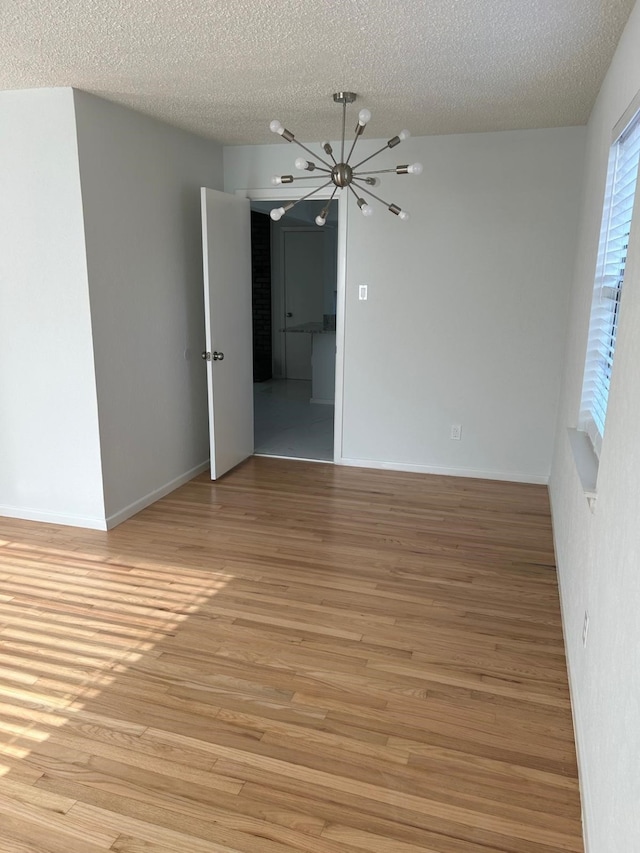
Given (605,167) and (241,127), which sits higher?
(241,127)

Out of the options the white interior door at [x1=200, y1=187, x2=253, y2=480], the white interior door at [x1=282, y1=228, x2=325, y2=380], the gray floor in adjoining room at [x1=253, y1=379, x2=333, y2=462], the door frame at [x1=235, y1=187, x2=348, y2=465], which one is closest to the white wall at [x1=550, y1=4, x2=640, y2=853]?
the door frame at [x1=235, y1=187, x2=348, y2=465]

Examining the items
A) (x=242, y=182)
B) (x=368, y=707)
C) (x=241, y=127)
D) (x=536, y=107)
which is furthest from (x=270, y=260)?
(x=368, y=707)

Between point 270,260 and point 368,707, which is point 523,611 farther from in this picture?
point 270,260

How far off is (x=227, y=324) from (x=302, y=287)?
4.36 m

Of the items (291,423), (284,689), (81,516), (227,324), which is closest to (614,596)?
(284,689)

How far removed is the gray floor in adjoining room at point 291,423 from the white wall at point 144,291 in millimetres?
919

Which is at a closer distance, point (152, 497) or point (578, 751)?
point (578, 751)

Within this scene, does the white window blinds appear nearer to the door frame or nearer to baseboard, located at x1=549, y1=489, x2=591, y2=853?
baseboard, located at x1=549, y1=489, x2=591, y2=853

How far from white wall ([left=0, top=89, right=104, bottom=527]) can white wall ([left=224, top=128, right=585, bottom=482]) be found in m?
1.79

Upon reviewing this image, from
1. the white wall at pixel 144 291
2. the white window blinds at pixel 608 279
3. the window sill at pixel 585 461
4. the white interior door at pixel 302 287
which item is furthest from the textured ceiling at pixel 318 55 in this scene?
the white interior door at pixel 302 287

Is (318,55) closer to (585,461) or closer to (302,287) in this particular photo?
(585,461)

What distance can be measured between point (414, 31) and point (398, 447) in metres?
2.97

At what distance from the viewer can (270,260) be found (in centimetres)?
875

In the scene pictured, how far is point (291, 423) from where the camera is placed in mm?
6297
